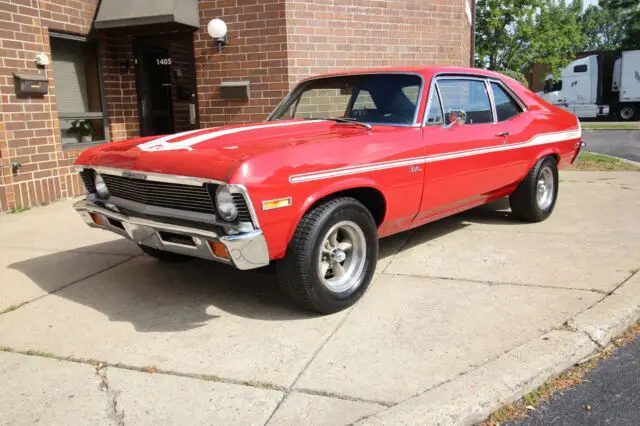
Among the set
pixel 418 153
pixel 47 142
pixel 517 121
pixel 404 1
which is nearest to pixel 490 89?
pixel 517 121

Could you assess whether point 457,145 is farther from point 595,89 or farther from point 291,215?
point 595,89

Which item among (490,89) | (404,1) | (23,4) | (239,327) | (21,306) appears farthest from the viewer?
(404,1)

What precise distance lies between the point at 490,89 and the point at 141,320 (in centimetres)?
370

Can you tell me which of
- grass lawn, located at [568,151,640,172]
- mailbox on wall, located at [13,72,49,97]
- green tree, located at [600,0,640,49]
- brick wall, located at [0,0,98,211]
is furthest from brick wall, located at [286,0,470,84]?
green tree, located at [600,0,640,49]

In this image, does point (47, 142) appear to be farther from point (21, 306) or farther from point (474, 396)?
A: point (474, 396)

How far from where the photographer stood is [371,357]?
3078mm

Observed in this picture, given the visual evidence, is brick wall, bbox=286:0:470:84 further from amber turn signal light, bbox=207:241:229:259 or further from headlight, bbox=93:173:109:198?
amber turn signal light, bbox=207:241:229:259

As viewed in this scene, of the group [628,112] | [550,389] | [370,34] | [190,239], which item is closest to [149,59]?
[370,34]

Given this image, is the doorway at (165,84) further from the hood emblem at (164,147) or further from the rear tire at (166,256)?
the hood emblem at (164,147)

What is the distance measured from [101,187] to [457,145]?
2749 mm

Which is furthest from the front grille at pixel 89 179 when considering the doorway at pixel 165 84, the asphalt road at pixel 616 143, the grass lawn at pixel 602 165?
the asphalt road at pixel 616 143

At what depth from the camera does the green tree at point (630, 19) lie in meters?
39.9

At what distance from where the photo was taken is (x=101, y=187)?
4.05 m

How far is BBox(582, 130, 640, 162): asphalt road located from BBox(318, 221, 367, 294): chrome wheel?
32.7ft
